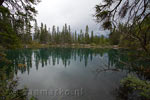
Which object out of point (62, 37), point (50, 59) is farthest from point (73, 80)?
point (62, 37)

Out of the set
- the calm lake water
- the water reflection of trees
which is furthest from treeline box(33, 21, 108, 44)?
the calm lake water

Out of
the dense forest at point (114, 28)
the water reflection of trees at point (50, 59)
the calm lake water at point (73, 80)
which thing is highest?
the dense forest at point (114, 28)

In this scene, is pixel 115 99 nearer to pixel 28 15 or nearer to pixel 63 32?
pixel 28 15

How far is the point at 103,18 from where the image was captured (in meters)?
2.49

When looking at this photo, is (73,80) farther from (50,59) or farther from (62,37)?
(62,37)

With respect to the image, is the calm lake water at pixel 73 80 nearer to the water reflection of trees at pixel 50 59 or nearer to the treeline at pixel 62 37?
the water reflection of trees at pixel 50 59

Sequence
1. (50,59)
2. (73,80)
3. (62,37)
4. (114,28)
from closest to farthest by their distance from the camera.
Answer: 1. (114,28)
2. (73,80)
3. (50,59)
4. (62,37)

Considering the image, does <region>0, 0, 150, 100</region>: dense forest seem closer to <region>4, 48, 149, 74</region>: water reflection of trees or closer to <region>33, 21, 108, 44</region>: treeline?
<region>4, 48, 149, 74</region>: water reflection of trees

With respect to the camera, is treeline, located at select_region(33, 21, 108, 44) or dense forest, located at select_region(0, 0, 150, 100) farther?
treeline, located at select_region(33, 21, 108, 44)

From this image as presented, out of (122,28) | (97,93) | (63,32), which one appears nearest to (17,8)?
(122,28)

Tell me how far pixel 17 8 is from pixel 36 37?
1826 inches

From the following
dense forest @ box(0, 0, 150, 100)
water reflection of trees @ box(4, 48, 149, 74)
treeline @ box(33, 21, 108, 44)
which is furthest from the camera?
treeline @ box(33, 21, 108, 44)

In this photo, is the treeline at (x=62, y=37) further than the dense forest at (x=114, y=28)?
Yes

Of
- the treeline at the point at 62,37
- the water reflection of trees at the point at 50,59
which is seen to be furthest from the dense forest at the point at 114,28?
the treeline at the point at 62,37
